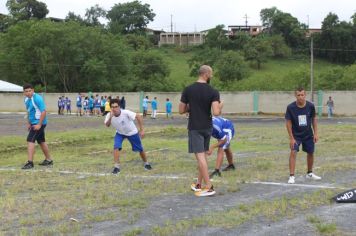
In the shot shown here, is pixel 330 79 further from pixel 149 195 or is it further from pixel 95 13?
pixel 95 13

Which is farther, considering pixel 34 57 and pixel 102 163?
pixel 34 57

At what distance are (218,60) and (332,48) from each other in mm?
31396

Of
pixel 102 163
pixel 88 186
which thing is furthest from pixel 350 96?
pixel 88 186

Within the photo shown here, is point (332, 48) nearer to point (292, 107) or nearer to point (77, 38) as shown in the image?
point (77, 38)

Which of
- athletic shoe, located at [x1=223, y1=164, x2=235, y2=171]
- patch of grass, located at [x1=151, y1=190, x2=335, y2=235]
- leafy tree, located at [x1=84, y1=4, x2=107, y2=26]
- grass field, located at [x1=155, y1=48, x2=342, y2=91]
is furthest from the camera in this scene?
leafy tree, located at [x1=84, y1=4, x2=107, y2=26]

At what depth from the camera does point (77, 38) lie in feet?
216

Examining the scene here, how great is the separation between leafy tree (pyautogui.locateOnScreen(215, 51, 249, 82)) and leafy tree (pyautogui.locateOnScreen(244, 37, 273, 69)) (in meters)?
17.3

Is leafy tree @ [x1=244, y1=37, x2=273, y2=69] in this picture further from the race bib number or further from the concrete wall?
the race bib number

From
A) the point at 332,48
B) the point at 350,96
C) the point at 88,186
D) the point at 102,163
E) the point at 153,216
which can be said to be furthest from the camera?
the point at 332,48

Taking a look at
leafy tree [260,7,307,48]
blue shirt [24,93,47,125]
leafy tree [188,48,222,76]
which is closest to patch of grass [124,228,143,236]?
blue shirt [24,93,47,125]

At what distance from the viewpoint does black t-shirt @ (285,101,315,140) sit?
32.1ft

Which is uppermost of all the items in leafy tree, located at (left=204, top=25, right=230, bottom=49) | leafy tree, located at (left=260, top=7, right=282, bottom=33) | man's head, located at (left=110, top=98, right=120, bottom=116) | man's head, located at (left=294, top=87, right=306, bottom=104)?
leafy tree, located at (left=260, top=7, right=282, bottom=33)

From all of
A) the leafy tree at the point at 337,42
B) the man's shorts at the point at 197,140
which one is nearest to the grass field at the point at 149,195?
the man's shorts at the point at 197,140

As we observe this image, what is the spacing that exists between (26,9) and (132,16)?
21762 millimetres
